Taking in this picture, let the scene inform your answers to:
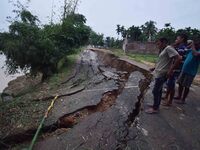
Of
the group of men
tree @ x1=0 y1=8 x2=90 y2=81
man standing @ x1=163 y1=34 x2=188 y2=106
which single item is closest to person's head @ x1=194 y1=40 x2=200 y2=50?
the group of men

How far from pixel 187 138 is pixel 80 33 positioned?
1412cm

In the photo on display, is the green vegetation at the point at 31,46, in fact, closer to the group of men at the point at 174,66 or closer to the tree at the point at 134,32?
the group of men at the point at 174,66

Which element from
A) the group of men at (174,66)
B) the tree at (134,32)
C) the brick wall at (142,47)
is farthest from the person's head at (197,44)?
the tree at (134,32)

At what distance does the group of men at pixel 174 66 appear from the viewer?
4701 mm

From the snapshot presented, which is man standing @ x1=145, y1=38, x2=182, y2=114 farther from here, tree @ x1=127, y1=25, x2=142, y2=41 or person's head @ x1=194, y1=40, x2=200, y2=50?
tree @ x1=127, y1=25, x2=142, y2=41

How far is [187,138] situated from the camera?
13.6 feet

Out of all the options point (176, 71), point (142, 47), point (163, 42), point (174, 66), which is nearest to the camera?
point (174, 66)

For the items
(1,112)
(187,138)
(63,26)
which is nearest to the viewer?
(187,138)

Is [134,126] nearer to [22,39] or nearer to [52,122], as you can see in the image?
[52,122]

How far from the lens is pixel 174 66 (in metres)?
4.61

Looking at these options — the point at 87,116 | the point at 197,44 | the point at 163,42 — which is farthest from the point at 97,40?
the point at 163,42

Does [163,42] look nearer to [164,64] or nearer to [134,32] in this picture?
[164,64]

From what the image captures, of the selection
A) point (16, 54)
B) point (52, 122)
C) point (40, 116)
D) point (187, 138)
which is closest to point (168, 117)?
point (187, 138)

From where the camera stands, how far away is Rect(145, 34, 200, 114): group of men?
4.70m
